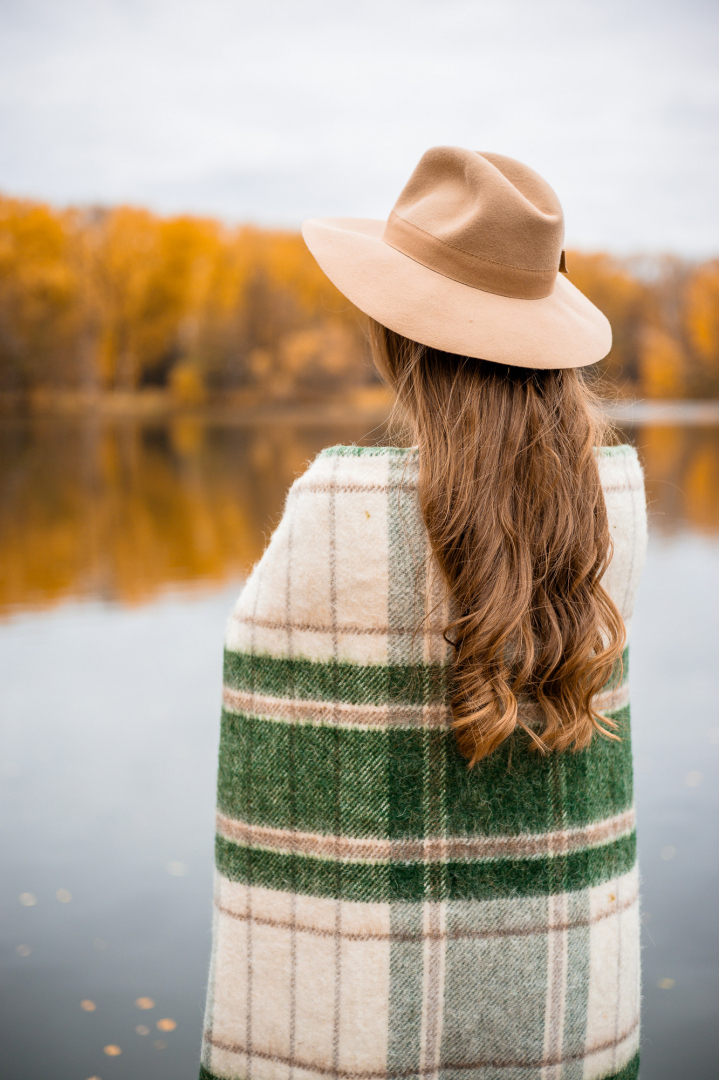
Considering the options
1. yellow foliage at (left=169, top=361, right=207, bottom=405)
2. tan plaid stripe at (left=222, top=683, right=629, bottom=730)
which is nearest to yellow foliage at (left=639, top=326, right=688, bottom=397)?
yellow foliage at (left=169, top=361, right=207, bottom=405)

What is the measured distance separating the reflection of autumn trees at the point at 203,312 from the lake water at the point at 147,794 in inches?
Result: 1383

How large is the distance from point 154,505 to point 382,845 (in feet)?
48.4

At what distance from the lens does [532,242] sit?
140cm

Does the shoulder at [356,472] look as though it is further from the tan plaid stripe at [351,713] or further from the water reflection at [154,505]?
the tan plaid stripe at [351,713]

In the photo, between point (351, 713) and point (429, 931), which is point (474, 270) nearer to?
point (351, 713)

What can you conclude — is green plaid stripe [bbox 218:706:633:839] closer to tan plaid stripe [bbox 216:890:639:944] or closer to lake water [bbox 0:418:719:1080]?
tan plaid stripe [bbox 216:890:639:944]

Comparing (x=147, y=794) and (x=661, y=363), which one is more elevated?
(x=661, y=363)

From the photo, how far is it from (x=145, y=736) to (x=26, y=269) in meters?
43.2

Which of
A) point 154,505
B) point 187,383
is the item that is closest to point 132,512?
point 154,505

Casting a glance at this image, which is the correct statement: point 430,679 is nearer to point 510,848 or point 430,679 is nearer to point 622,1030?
point 510,848

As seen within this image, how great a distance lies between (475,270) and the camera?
1.39 meters

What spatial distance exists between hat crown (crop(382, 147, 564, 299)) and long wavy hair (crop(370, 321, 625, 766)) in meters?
0.13

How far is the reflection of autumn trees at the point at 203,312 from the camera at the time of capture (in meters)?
44.8

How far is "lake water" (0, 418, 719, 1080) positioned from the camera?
3.25 metres
